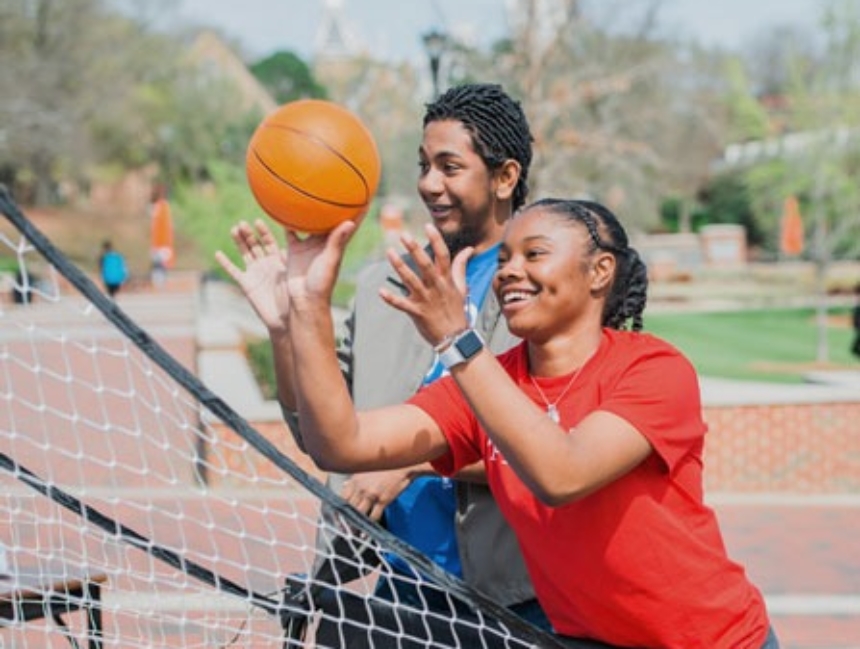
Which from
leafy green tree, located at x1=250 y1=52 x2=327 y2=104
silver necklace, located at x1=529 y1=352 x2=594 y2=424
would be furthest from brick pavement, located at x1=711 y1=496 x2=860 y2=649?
leafy green tree, located at x1=250 y1=52 x2=327 y2=104

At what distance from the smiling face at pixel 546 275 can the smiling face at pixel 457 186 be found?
0.52m

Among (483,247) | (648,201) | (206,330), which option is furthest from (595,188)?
(483,247)

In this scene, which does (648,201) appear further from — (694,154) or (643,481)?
(643,481)

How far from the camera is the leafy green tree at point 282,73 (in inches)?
2825

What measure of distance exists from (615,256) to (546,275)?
0.65ft

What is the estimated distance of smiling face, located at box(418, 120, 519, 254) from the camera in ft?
9.62

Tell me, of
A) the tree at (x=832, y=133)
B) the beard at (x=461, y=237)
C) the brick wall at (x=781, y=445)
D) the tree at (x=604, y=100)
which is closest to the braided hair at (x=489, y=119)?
the beard at (x=461, y=237)

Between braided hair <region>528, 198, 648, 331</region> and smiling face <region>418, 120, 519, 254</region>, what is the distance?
43cm

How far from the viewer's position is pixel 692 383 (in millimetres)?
2318

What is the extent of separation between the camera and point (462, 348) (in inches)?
83.5

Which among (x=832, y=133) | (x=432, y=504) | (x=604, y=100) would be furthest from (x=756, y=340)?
(x=432, y=504)

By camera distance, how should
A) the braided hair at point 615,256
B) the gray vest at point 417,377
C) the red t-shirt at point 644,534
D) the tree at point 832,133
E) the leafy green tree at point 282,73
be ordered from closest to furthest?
the red t-shirt at point 644,534
the braided hair at point 615,256
the gray vest at point 417,377
the tree at point 832,133
the leafy green tree at point 282,73

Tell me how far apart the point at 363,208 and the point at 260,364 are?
1170 cm

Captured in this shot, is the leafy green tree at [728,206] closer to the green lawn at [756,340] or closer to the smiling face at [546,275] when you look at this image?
the green lawn at [756,340]
